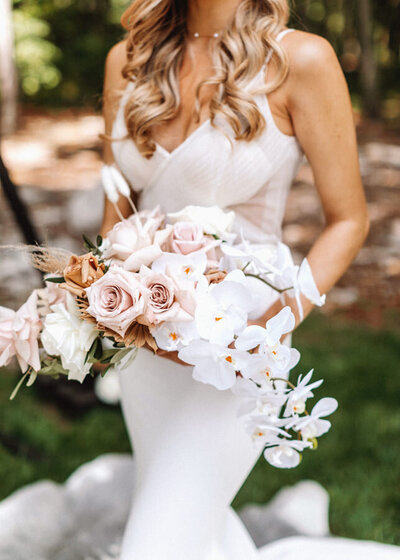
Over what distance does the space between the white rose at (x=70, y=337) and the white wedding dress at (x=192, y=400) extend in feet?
1.84

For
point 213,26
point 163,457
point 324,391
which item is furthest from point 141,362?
point 324,391

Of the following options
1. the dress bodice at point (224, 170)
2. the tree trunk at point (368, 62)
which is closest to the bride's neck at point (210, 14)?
the dress bodice at point (224, 170)

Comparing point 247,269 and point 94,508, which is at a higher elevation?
point 247,269

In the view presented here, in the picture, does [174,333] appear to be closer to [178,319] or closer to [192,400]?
[178,319]

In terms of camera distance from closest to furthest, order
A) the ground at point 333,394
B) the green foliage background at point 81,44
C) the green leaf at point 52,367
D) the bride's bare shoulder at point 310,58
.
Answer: the green leaf at point 52,367 < the bride's bare shoulder at point 310,58 < the ground at point 333,394 < the green foliage background at point 81,44

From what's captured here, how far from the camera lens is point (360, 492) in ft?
10.9

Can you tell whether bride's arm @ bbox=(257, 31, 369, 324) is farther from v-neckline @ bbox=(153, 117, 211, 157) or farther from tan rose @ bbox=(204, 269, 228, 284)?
tan rose @ bbox=(204, 269, 228, 284)

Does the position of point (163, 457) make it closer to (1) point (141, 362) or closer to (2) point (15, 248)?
(1) point (141, 362)

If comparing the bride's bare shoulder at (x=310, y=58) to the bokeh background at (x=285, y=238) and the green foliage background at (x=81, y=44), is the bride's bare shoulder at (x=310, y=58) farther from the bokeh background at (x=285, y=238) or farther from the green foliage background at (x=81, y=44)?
the green foliage background at (x=81, y=44)

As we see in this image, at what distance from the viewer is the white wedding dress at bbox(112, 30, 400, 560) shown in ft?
6.49

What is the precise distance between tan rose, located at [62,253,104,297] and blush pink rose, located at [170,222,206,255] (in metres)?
0.22

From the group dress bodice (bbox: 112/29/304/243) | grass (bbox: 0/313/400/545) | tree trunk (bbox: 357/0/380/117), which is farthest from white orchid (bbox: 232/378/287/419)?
tree trunk (bbox: 357/0/380/117)

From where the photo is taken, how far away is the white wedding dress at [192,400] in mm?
1978

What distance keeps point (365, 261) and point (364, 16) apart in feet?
14.8
